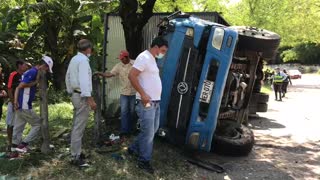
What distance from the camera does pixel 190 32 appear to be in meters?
7.36

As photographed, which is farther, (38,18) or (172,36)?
(38,18)

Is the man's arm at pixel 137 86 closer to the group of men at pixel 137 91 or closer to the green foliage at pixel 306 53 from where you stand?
the group of men at pixel 137 91

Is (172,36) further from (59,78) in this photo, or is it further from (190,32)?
(59,78)

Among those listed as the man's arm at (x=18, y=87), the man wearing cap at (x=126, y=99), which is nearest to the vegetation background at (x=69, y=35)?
the man wearing cap at (x=126, y=99)

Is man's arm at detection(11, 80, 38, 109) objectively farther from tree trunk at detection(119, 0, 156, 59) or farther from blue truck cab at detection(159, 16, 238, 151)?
tree trunk at detection(119, 0, 156, 59)

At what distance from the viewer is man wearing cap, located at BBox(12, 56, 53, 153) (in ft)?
21.2

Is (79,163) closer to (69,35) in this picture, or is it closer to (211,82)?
(211,82)

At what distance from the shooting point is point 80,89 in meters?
6.02

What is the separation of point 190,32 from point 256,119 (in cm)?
694

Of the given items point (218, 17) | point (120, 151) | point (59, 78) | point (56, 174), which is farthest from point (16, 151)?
point (59, 78)

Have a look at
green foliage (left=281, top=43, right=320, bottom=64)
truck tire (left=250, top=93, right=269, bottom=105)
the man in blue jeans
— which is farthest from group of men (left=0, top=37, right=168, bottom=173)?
green foliage (left=281, top=43, right=320, bottom=64)

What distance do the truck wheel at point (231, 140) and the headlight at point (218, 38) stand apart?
1770 mm

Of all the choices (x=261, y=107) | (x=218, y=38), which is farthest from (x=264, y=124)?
(x=218, y=38)

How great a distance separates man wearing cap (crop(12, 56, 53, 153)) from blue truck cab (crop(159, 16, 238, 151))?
198cm
